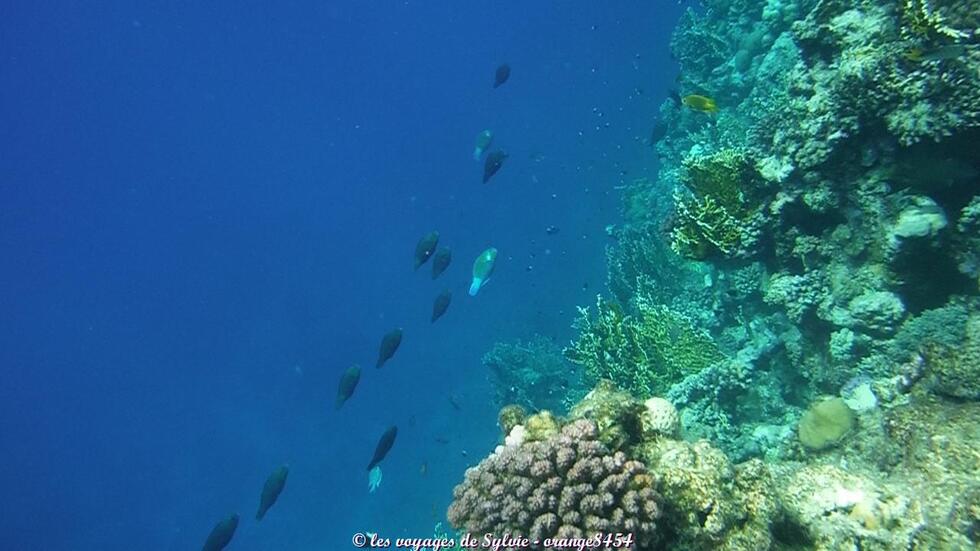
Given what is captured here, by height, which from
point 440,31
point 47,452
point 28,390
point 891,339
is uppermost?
point 440,31

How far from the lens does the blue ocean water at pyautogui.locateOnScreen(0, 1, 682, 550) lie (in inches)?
1565

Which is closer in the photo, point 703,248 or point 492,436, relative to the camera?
point 703,248

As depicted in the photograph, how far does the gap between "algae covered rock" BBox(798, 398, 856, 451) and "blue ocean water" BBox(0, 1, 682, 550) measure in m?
14.1

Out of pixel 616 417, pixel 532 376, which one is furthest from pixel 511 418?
pixel 532 376

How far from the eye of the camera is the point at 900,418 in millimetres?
4277

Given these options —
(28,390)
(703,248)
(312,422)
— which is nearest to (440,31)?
(28,390)

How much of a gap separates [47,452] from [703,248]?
80617 millimetres

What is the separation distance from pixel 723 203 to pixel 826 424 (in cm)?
255

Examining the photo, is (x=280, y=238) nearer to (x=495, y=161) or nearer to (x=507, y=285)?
(x=507, y=285)

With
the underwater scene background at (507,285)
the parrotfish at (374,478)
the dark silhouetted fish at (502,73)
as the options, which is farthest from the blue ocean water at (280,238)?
the parrotfish at (374,478)

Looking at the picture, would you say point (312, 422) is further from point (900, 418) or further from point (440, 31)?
point (440, 31)

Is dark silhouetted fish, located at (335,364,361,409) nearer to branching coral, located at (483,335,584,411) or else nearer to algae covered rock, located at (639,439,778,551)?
algae covered rock, located at (639,439,778,551)

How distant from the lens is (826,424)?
5117 millimetres

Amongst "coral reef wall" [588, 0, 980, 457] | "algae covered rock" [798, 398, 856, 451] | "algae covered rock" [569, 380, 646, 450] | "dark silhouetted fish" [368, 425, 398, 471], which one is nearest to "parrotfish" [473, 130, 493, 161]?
"coral reef wall" [588, 0, 980, 457]
